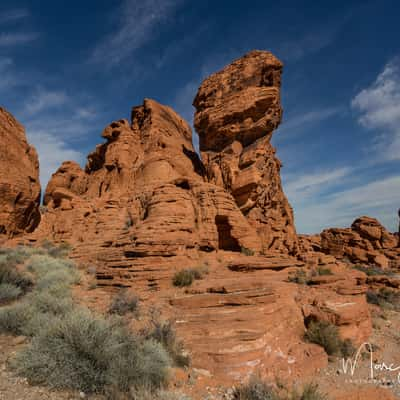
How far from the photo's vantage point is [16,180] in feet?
49.4

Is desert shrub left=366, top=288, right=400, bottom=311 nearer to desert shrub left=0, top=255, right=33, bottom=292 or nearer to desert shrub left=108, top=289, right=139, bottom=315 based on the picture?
desert shrub left=108, top=289, right=139, bottom=315

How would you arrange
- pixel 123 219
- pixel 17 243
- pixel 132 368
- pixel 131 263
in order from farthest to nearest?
pixel 123 219, pixel 17 243, pixel 131 263, pixel 132 368

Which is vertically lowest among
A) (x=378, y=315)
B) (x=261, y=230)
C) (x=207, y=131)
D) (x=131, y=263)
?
(x=378, y=315)

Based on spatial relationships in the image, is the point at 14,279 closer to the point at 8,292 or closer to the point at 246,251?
the point at 8,292

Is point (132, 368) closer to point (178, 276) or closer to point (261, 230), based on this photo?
point (178, 276)

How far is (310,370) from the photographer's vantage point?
19.7 ft

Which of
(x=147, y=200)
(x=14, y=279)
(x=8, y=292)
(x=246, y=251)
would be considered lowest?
(x=8, y=292)

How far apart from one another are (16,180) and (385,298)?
21149 mm

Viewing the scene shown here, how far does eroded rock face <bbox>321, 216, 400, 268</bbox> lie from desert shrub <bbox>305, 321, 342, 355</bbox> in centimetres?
3192

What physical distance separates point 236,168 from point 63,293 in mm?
14066

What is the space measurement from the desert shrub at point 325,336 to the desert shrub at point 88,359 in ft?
14.2

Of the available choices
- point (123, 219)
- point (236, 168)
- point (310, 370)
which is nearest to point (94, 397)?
point (310, 370)

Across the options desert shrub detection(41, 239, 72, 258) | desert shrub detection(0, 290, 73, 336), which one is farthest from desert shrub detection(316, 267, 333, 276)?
desert shrub detection(41, 239, 72, 258)

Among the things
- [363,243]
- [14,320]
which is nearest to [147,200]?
[14,320]
